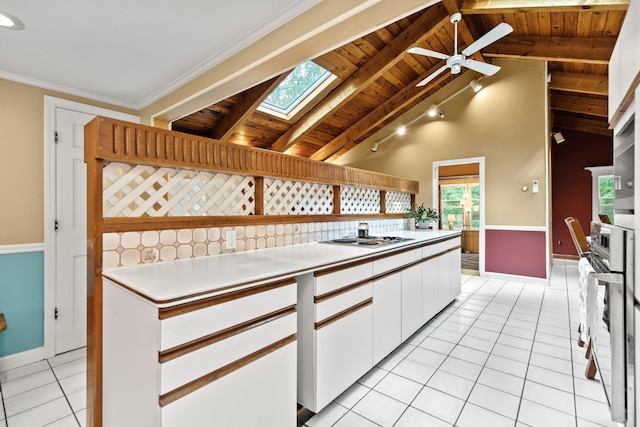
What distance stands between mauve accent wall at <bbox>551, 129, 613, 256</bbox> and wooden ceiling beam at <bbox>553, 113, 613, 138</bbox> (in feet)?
0.51

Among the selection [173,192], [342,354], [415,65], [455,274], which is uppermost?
[415,65]

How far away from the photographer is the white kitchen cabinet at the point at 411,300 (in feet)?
7.97

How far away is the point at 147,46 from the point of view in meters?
2.02

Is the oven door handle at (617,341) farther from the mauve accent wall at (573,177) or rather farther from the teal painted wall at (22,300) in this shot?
the mauve accent wall at (573,177)

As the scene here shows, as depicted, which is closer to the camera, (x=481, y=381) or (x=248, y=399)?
(x=248, y=399)

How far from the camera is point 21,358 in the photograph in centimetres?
233

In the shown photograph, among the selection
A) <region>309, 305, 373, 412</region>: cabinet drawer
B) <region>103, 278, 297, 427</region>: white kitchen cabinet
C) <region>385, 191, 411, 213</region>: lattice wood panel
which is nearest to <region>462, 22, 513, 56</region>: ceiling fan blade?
<region>385, 191, 411, 213</region>: lattice wood panel

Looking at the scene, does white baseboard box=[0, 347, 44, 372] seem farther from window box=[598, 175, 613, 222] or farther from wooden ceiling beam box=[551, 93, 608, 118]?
window box=[598, 175, 613, 222]

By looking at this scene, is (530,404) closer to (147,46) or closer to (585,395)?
(585,395)

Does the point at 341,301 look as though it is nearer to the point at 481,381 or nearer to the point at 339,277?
the point at 339,277

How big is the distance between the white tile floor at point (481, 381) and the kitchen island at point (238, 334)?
0.18 metres

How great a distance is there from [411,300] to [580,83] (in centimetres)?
467

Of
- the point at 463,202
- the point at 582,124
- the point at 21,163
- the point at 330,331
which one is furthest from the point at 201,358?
the point at 582,124

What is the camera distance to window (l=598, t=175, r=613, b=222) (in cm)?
651
